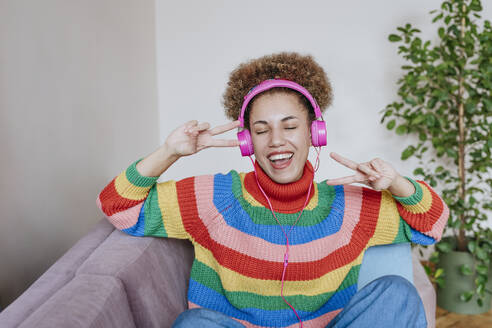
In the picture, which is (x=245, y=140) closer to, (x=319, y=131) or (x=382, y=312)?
(x=319, y=131)

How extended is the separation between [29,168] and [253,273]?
2.85 ft

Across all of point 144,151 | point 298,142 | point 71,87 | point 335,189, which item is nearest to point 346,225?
point 335,189

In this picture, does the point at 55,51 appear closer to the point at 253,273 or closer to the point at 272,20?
the point at 253,273

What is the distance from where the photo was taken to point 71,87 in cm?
169

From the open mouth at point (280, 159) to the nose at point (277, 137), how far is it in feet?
0.13

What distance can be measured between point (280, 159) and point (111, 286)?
0.59 metres

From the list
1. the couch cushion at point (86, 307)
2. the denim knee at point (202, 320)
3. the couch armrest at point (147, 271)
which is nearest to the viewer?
the couch cushion at point (86, 307)

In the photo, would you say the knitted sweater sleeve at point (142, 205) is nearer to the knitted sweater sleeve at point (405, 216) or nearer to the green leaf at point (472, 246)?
the knitted sweater sleeve at point (405, 216)

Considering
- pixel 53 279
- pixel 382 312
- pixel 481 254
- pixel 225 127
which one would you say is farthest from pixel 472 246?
pixel 53 279

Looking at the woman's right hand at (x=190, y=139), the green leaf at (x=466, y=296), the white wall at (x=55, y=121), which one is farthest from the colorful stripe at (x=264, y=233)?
the green leaf at (x=466, y=296)

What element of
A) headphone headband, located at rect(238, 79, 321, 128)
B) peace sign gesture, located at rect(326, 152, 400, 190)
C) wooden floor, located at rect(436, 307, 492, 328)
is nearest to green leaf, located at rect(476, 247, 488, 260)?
wooden floor, located at rect(436, 307, 492, 328)

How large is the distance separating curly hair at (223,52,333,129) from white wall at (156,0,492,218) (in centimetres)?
125

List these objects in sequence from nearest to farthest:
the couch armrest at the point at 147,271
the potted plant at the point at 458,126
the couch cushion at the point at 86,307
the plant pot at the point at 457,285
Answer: the couch cushion at the point at 86,307, the couch armrest at the point at 147,271, the potted plant at the point at 458,126, the plant pot at the point at 457,285

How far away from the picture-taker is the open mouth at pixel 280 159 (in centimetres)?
125
